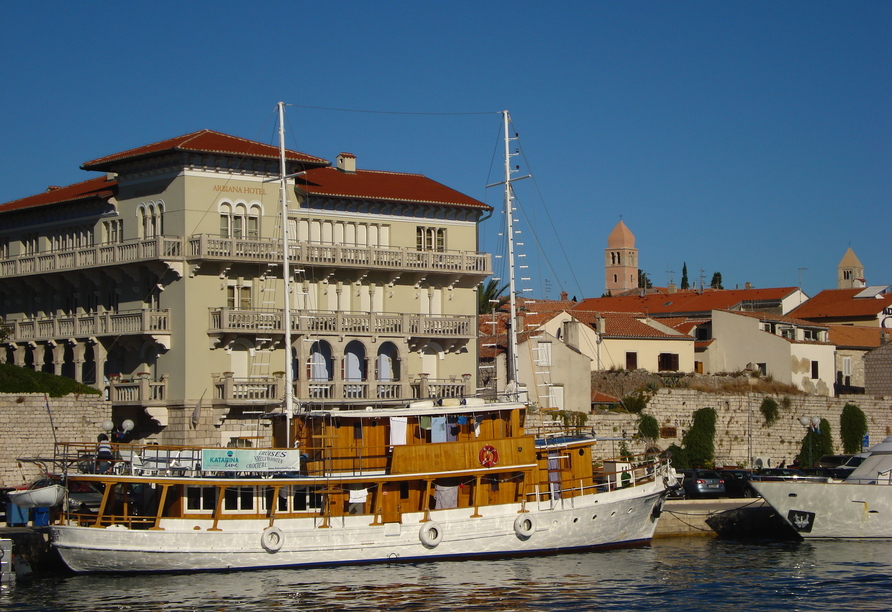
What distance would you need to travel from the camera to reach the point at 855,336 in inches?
3046

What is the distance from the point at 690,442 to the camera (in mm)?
56781

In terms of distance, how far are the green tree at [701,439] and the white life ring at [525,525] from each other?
20.6m

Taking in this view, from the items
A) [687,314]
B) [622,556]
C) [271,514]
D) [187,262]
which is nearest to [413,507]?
[271,514]

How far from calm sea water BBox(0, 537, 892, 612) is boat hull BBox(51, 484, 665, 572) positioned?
0.49 m

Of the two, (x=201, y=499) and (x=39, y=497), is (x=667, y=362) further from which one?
(x=39, y=497)

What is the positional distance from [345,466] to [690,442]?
2431 centimetres

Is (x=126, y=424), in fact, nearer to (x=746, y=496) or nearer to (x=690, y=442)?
(x=746, y=496)

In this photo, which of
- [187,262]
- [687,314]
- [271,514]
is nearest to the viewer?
[271,514]

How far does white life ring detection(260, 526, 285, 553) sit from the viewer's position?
114ft

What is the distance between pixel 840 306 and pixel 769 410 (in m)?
32.3

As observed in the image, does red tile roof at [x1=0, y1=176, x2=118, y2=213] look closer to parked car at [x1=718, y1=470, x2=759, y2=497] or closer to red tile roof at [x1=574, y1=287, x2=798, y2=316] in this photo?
parked car at [x1=718, y1=470, x2=759, y2=497]

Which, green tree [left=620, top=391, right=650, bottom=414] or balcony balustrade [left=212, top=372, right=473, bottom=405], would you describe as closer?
balcony balustrade [left=212, top=372, right=473, bottom=405]

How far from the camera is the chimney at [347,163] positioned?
5228cm

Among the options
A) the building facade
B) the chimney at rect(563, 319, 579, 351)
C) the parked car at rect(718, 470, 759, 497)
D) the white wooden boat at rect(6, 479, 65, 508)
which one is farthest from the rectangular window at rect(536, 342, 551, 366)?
the white wooden boat at rect(6, 479, 65, 508)
